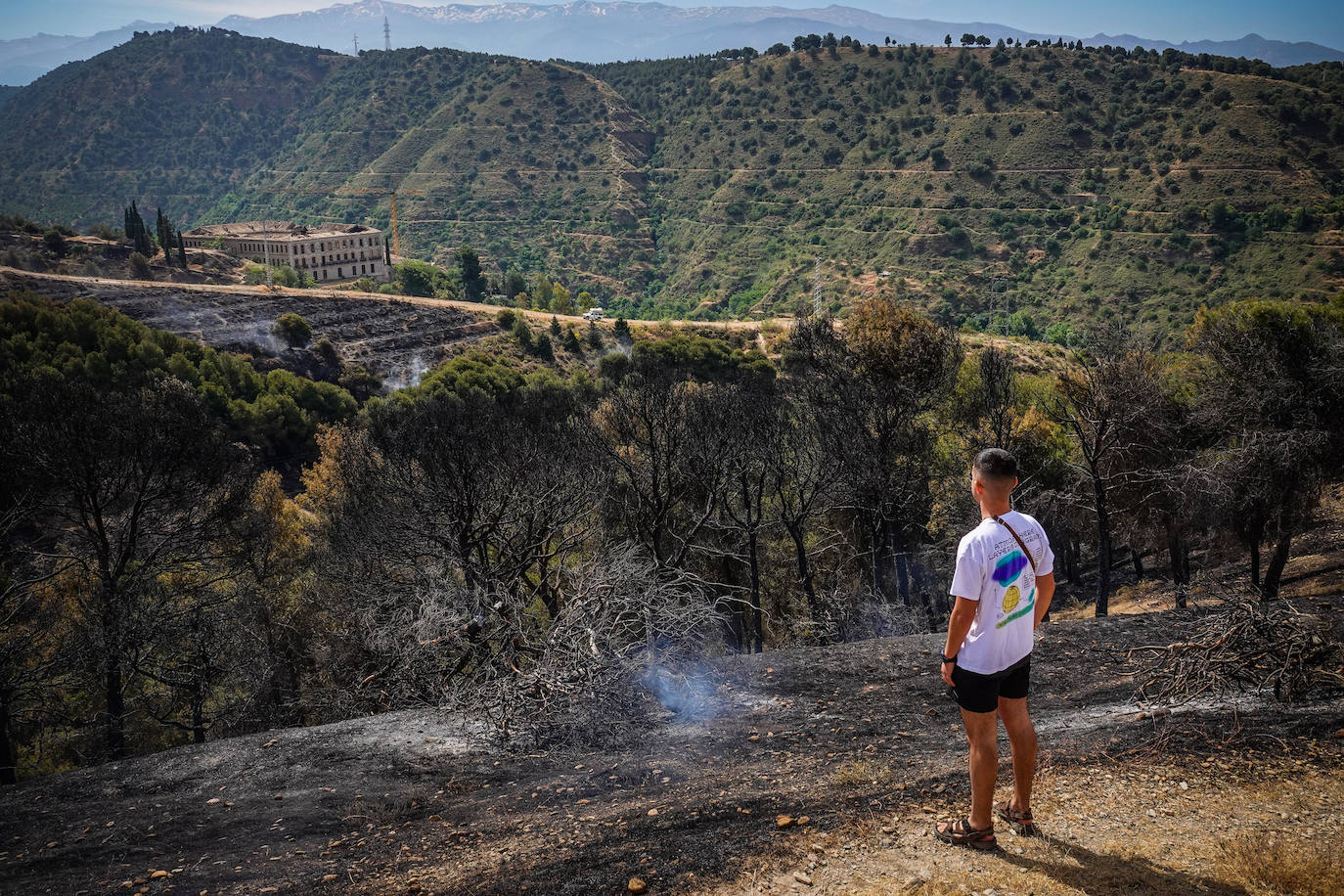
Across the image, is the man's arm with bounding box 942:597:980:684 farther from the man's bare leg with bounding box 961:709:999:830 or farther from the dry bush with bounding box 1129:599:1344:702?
the dry bush with bounding box 1129:599:1344:702

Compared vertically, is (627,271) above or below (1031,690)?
above

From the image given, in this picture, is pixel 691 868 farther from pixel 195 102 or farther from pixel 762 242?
pixel 195 102

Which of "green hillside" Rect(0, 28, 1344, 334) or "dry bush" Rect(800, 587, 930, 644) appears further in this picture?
"green hillside" Rect(0, 28, 1344, 334)

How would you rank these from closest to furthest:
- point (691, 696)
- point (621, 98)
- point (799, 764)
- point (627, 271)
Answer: point (799, 764) < point (691, 696) < point (627, 271) < point (621, 98)

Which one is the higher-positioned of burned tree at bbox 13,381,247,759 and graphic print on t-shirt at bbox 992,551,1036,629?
graphic print on t-shirt at bbox 992,551,1036,629

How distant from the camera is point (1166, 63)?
90750 millimetres

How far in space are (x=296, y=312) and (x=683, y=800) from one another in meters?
54.4

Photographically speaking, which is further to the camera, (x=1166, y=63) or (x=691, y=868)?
(x=1166, y=63)

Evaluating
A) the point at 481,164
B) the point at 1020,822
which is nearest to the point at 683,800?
the point at 1020,822

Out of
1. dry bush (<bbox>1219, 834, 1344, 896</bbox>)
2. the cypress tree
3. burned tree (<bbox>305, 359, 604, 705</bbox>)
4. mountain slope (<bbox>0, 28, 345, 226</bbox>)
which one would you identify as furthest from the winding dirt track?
mountain slope (<bbox>0, 28, 345, 226</bbox>)

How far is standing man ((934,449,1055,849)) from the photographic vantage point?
14.2 ft

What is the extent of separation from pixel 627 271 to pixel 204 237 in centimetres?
4400

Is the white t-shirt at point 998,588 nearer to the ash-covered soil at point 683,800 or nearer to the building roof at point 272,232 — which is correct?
the ash-covered soil at point 683,800

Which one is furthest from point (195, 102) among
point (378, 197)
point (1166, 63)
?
point (1166, 63)
